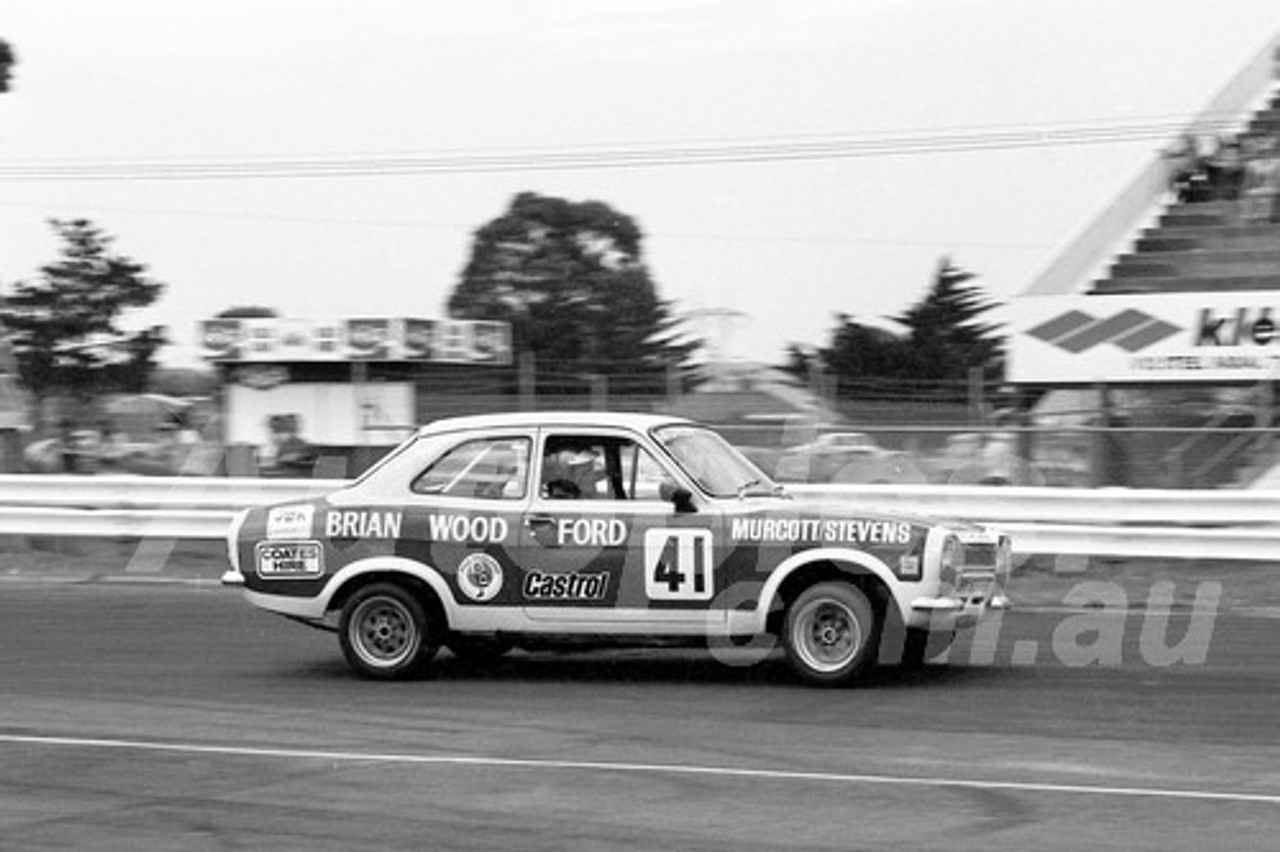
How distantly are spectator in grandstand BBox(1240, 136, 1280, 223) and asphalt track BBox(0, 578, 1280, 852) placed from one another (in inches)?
447

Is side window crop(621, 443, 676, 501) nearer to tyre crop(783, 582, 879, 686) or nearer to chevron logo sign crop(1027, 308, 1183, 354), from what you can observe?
tyre crop(783, 582, 879, 686)

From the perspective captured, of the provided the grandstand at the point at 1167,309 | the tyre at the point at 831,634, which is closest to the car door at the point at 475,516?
the tyre at the point at 831,634

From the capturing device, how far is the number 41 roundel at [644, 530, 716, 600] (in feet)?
36.4

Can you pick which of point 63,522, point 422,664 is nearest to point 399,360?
point 63,522

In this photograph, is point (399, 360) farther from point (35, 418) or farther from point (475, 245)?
point (475, 245)

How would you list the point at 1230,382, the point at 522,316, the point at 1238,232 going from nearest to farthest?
the point at 1230,382 → the point at 1238,232 → the point at 522,316

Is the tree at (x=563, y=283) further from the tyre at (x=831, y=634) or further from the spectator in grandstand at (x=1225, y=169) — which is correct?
the tyre at (x=831, y=634)

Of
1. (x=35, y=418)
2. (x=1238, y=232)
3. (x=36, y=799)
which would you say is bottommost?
(x=36, y=799)

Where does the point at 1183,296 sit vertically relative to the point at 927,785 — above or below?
above

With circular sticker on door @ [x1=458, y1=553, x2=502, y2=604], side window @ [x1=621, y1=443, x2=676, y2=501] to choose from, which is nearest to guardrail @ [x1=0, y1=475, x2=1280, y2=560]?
circular sticker on door @ [x1=458, y1=553, x2=502, y2=604]

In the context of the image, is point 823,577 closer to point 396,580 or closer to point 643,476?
point 643,476

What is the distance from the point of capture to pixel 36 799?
8.30m

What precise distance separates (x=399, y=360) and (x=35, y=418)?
25.7ft

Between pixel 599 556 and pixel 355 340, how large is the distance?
780 inches
